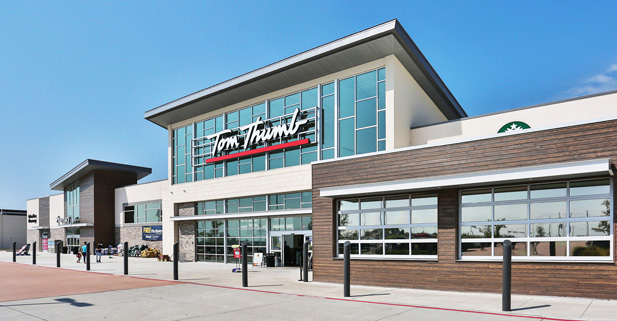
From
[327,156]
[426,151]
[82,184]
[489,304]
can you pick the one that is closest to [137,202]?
[82,184]

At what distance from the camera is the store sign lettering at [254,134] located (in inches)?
980

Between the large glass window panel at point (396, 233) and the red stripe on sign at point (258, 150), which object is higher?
the red stripe on sign at point (258, 150)

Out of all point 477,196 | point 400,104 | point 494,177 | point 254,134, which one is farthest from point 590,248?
point 254,134

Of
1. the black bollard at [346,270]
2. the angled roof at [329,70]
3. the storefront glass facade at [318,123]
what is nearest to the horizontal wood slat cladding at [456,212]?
the black bollard at [346,270]

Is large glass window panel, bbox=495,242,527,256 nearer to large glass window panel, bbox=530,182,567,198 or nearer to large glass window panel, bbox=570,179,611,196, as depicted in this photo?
large glass window panel, bbox=530,182,567,198

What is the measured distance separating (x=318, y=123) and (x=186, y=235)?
1387cm

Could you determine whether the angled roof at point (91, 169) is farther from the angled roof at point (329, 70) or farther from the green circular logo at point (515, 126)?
the green circular logo at point (515, 126)

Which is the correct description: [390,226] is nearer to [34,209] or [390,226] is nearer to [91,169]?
[91,169]

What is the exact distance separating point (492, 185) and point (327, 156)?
11.1 meters

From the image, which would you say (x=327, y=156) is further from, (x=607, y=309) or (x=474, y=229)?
(x=607, y=309)

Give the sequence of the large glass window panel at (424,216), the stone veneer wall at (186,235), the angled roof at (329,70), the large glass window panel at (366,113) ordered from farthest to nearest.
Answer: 1. the stone veneer wall at (186,235)
2. the large glass window panel at (366,113)
3. the angled roof at (329,70)
4. the large glass window panel at (424,216)

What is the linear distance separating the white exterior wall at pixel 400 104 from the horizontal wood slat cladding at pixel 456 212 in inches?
204

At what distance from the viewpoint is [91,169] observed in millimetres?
44969

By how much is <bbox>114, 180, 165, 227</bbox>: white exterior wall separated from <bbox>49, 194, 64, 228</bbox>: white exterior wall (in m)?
11.0
